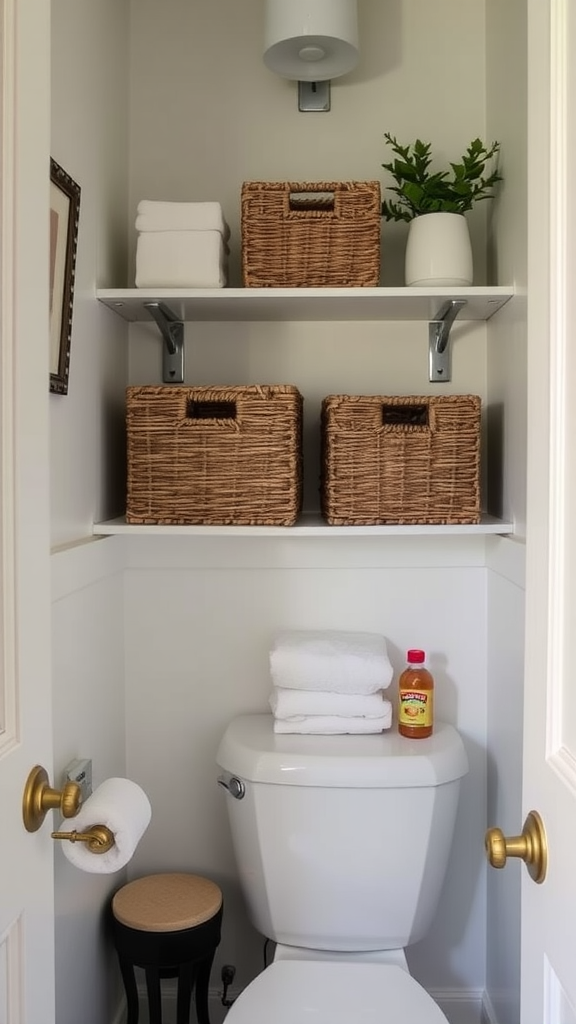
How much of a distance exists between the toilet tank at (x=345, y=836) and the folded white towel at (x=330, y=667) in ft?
0.36

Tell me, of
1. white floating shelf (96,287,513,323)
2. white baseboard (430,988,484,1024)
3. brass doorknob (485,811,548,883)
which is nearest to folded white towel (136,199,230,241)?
white floating shelf (96,287,513,323)

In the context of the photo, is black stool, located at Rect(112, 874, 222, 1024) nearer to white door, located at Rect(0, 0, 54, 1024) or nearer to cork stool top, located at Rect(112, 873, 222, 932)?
cork stool top, located at Rect(112, 873, 222, 932)

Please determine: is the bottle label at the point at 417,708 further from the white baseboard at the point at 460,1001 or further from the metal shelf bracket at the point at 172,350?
the metal shelf bracket at the point at 172,350

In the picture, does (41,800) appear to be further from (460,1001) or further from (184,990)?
(460,1001)

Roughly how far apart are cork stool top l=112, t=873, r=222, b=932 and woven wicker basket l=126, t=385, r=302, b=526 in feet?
2.24

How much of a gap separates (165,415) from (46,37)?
728mm

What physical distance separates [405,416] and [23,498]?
1.00 meters

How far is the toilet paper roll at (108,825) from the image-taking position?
0.97 meters

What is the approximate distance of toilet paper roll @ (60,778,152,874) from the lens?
Result: 3.17 feet

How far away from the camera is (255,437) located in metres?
1.52

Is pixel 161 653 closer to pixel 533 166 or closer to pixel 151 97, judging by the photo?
pixel 151 97

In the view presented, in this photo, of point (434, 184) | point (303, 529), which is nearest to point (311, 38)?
point (434, 184)

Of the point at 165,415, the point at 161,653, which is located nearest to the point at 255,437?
the point at 165,415

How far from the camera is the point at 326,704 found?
5.32 feet
